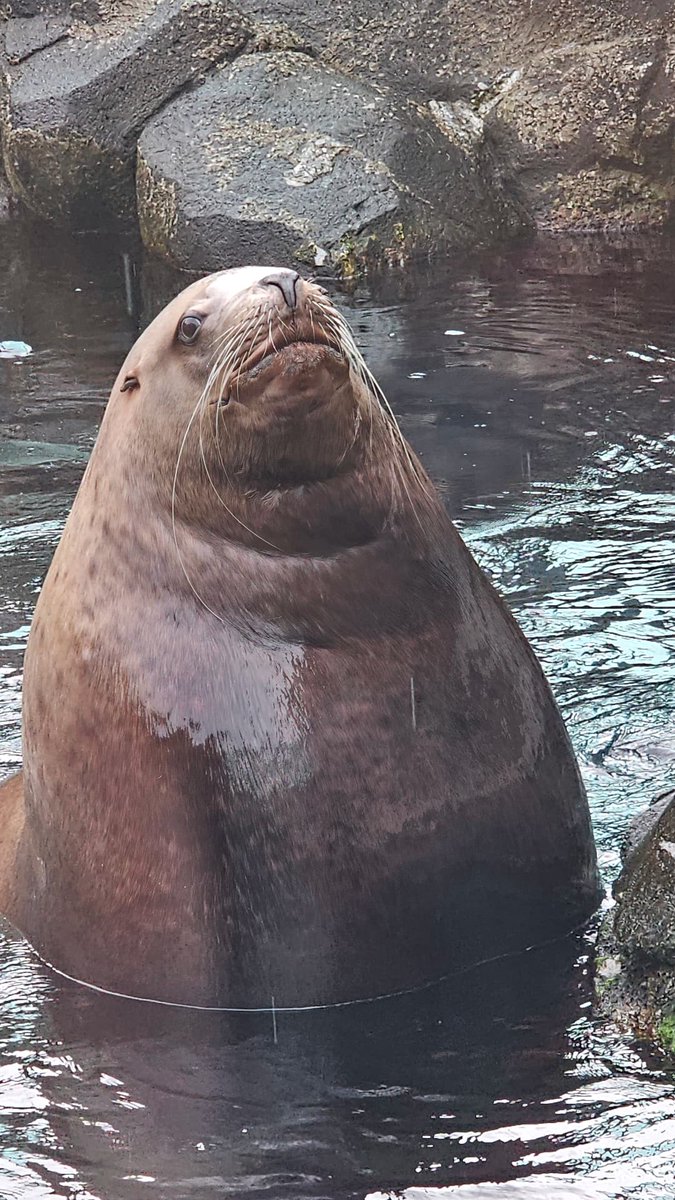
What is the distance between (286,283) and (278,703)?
0.93 metres

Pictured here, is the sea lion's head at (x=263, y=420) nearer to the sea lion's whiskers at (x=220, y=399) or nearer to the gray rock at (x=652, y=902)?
the sea lion's whiskers at (x=220, y=399)

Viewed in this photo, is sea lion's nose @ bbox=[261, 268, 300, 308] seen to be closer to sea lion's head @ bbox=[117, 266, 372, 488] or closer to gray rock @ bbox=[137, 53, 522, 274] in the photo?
sea lion's head @ bbox=[117, 266, 372, 488]

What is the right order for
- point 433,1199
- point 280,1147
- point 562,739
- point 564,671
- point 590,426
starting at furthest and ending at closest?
point 590,426
point 564,671
point 562,739
point 280,1147
point 433,1199

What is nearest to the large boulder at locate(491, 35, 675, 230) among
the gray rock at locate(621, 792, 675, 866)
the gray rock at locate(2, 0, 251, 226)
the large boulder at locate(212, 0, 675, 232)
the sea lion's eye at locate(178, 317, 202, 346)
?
the large boulder at locate(212, 0, 675, 232)

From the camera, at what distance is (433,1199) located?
3387mm

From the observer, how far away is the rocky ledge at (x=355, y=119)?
1293cm

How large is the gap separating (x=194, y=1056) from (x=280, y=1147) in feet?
1.45

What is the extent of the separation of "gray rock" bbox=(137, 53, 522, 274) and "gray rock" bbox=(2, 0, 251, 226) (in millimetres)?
363

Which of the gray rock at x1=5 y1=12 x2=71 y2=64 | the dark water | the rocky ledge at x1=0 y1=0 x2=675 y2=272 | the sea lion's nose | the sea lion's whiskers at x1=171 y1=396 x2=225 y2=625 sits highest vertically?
the gray rock at x1=5 y1=12 x2=71 y2=64

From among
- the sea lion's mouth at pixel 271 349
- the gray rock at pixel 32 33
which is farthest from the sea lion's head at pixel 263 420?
the gray rock at pixel 32 33

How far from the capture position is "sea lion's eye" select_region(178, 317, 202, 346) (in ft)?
13.4

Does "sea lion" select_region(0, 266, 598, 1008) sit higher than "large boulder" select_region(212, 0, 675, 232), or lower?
lower

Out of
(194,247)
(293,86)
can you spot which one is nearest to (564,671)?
(194,247)

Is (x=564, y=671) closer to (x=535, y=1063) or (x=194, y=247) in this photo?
Answer: (x=535, y=1063)
